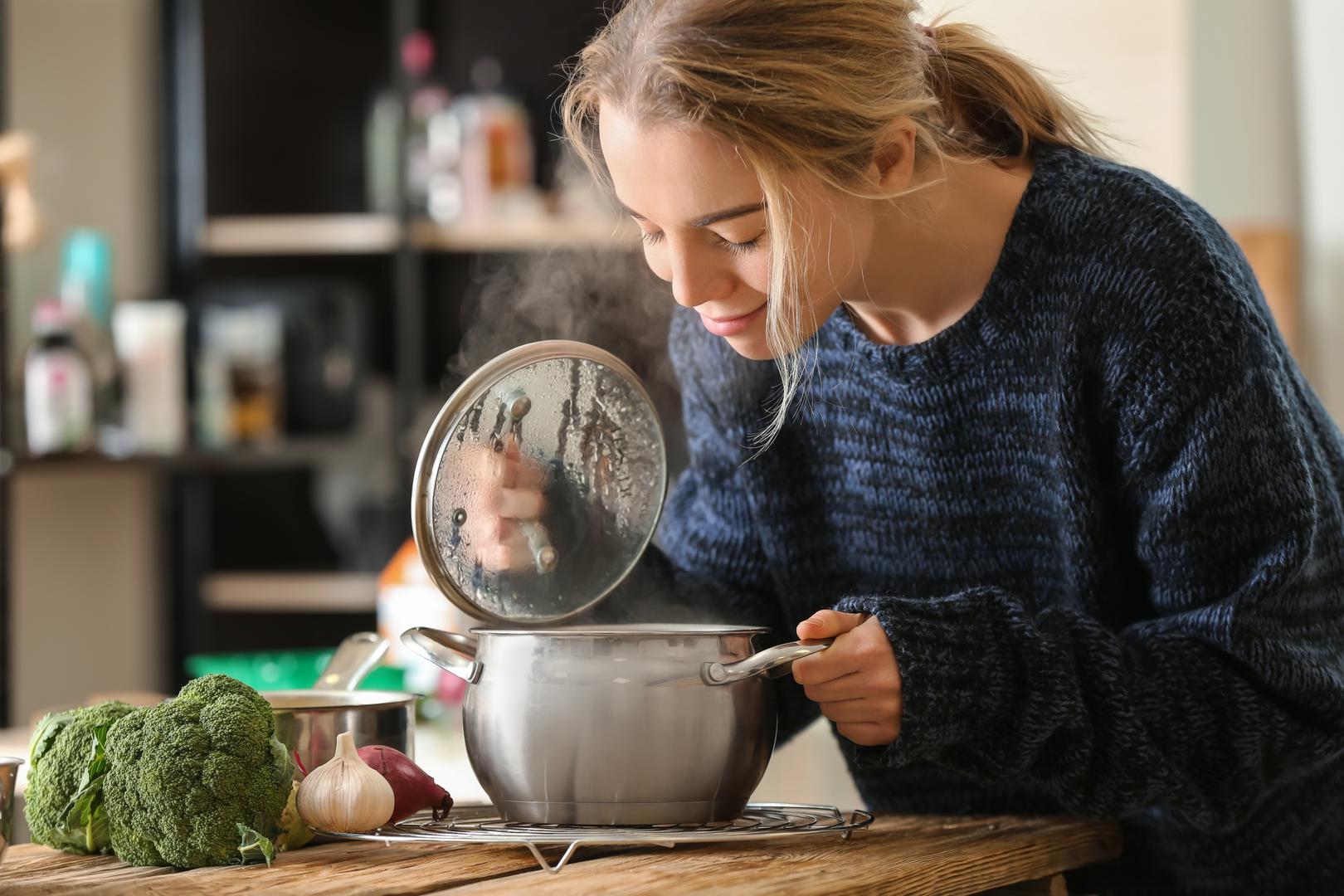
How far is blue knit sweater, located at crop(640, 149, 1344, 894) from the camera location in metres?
0.94

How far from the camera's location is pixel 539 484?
3.27ft

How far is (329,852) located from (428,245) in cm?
208

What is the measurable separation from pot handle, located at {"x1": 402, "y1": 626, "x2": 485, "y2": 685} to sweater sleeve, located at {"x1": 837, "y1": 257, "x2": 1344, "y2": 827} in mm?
242

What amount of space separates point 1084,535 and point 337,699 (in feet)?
1.70

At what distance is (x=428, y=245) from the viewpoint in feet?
9.33

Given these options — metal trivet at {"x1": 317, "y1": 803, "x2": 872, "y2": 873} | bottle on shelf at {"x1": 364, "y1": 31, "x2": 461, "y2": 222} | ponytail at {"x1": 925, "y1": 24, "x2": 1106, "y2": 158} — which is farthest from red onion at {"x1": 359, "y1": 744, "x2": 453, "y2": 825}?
bottle on shelf at {"x1": 364, "y1": 31, "x2": 461, "y2": 222}

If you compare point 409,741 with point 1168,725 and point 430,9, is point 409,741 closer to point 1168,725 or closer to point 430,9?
point 1168,725

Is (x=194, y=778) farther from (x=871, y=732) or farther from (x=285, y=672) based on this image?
(x=285, y=672)

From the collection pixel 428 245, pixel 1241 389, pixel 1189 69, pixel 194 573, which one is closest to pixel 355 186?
pixel 428 245

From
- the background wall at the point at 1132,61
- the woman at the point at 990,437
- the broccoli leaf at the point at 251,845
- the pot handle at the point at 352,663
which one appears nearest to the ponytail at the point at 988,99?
the woman at the point at 990,437

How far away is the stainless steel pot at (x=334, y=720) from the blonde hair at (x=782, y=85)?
34 centimetres

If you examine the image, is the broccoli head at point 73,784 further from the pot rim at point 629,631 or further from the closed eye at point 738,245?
the closed eye at point 738,245

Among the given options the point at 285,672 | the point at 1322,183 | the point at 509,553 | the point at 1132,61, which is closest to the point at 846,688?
the point at 509,553

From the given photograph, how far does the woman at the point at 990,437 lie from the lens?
0.94 metres
